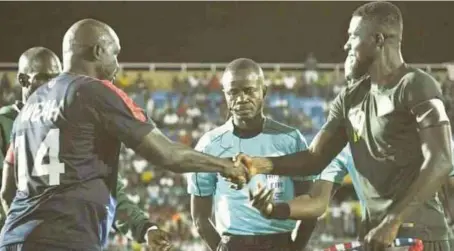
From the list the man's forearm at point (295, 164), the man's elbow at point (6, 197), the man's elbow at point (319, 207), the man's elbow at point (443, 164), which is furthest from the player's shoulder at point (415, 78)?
the man's elbow at point (6, 197)

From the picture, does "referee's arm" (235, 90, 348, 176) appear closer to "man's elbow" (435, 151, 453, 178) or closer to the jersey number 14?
"man's elbow" (435, 151, 453, 178)

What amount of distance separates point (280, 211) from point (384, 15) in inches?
47.2

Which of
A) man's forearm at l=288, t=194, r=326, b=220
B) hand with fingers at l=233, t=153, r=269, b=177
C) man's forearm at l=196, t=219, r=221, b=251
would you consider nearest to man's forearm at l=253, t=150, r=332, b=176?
hand with fingers at l=233, t=153, r=269, b=177

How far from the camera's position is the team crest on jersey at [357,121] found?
432cm

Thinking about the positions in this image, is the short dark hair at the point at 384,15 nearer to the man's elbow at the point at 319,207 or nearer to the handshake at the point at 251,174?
the handshake at the point at 251,174

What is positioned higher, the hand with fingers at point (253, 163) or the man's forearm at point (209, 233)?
the hand with fingers at point (253, 163)

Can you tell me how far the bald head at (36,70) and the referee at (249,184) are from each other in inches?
46.8

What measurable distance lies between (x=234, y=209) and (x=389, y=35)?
1.76 m

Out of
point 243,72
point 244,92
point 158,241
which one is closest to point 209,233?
point 244,92

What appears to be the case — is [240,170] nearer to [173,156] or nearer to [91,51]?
[173,156]

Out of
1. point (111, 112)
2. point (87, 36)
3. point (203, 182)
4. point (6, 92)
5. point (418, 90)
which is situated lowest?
point (203, 182)

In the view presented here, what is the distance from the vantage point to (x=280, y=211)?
186 inches

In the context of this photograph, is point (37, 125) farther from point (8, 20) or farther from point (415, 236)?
point (8, 20)

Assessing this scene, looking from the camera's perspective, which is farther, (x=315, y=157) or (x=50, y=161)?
(x=315, y=157)
